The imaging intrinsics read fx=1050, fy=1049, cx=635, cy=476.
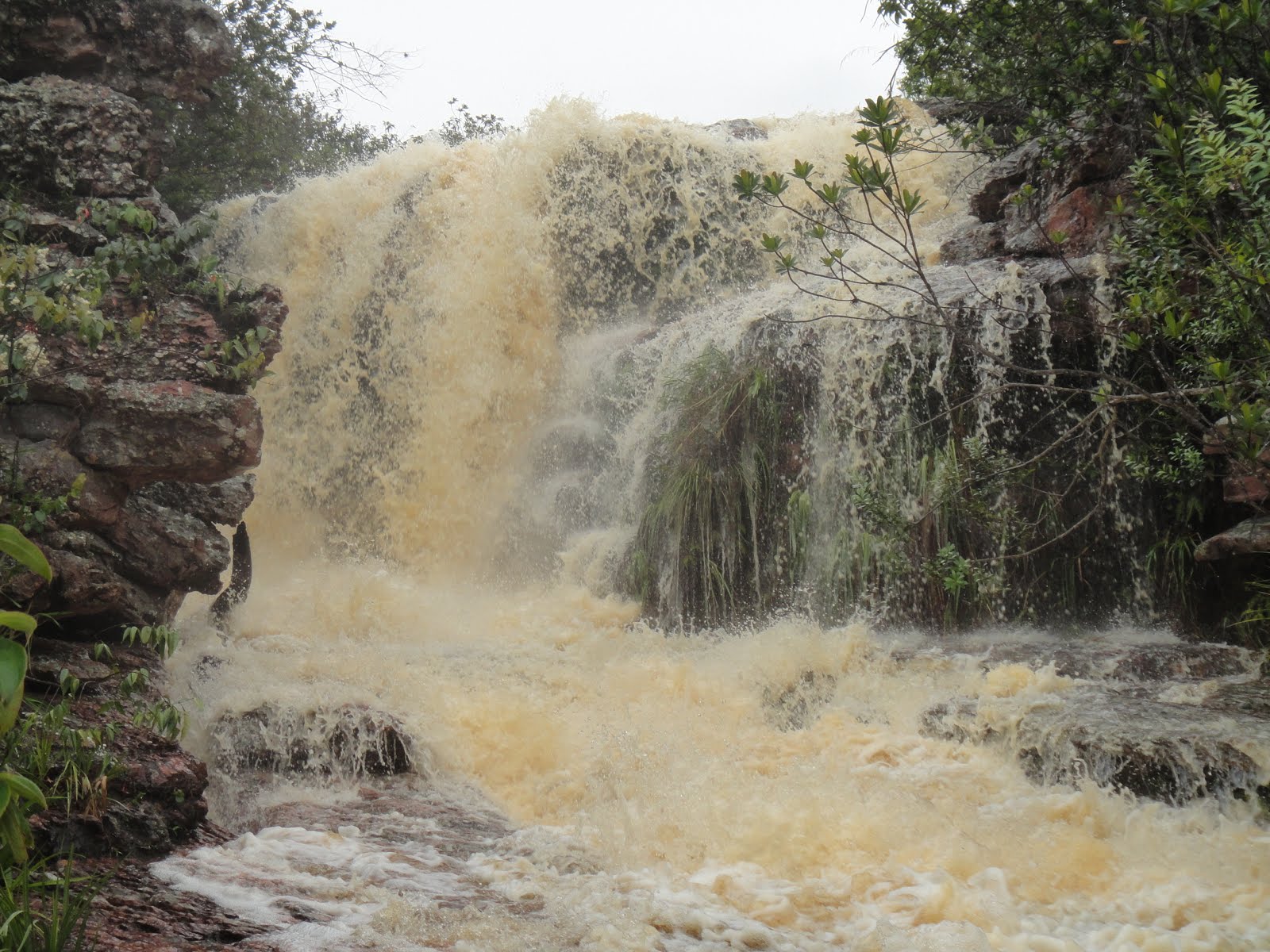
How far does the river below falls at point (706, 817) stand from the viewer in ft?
12.0

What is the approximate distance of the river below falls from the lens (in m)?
3.65

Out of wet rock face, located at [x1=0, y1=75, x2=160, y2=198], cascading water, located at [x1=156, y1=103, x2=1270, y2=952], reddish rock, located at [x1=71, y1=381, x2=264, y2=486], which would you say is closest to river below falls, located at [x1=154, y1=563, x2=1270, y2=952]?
cascading water, located at [x1=156, y1=103, x2=1270, y2=952]

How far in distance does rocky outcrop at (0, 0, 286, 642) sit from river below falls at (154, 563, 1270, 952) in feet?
2.78

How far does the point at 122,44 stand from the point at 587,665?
613 cm

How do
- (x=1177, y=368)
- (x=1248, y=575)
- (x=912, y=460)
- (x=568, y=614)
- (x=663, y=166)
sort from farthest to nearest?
1. (x=663, y=166)
2. (x=568, y=614)
3. (x=912, y=460)
4. (x=1177, y=368)
5. (x=1248, y=575)

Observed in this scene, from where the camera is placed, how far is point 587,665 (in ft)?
23.9

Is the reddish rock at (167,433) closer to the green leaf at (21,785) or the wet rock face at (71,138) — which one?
the wet rock face at (71,138)

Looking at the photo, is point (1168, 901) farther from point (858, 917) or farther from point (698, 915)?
point (698, 915)

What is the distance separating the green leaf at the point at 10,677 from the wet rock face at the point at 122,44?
6.99 m

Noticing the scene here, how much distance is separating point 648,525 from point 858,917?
5.08 metres

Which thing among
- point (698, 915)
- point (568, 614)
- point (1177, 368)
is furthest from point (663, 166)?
point (698, 915)

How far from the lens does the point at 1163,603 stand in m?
6.99

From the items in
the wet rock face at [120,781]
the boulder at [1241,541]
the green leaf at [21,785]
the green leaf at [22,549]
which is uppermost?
the green leaf at [22,549]

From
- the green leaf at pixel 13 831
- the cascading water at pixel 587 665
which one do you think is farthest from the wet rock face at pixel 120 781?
the green leaf at pixel 13 831
